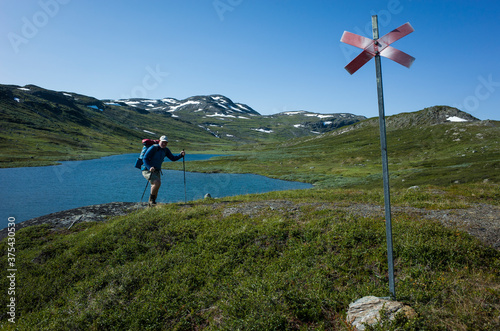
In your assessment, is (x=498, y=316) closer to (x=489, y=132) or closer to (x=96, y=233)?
(x=96, y=233)

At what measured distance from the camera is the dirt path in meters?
9.76

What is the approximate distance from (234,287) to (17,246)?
13928mm

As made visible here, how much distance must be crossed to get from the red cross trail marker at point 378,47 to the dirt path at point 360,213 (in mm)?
7244

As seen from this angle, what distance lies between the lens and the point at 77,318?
26.8 ft

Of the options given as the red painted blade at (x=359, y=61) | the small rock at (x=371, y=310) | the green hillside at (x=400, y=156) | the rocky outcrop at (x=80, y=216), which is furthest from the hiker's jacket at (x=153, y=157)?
the green hillside at (x=400, y=156)

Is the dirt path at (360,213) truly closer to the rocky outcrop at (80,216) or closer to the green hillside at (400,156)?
the rocky outcrop at (80,216)

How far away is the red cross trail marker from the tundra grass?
18.5 feet

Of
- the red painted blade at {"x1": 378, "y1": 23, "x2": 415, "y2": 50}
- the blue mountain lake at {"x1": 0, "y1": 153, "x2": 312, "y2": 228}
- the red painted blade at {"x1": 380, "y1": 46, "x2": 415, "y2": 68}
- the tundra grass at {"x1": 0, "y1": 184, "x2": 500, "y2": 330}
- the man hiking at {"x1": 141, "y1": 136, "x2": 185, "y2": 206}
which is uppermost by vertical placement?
the red painted blade at {"x1": 378, "y1": 23, "x2": 415, "y2": 50}

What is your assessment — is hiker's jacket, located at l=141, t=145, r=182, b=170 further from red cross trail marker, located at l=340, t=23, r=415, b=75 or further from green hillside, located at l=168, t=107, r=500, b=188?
green hillside, located at l=168, t=107, r=500, b=188

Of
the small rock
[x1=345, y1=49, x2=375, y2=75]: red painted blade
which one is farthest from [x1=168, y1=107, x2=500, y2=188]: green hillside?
[x1=345, y1=49, x2=375, y2=75]: red painted blade

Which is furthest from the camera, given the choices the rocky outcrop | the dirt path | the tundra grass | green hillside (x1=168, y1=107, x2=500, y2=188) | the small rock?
green hillside (x1=168, y1=107, x2=500, y2=188)

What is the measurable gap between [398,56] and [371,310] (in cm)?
585

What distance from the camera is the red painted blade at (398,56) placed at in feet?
18.9

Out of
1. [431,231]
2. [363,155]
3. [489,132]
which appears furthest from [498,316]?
[489,132]
